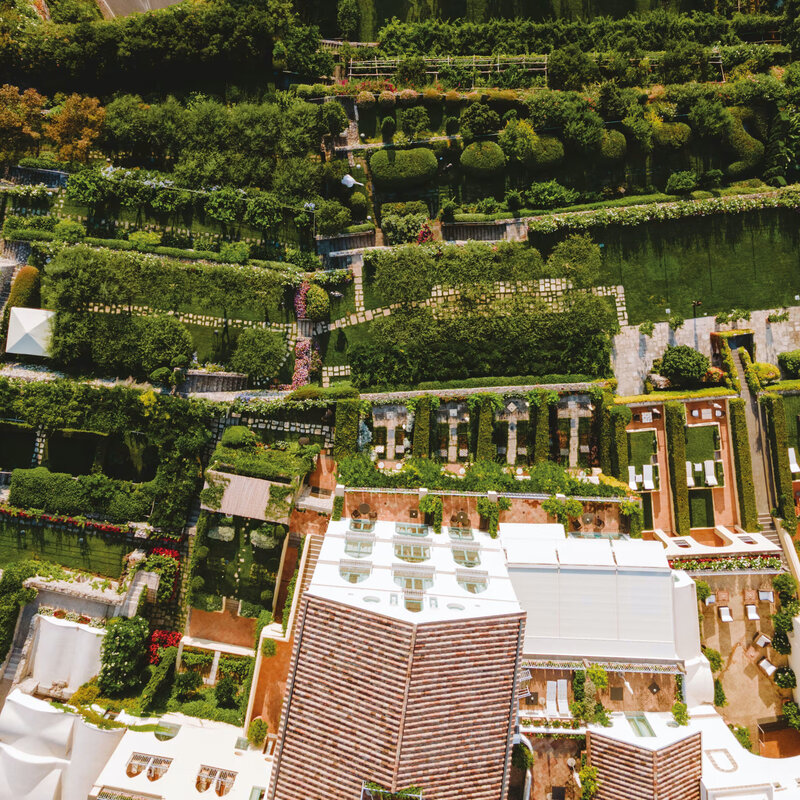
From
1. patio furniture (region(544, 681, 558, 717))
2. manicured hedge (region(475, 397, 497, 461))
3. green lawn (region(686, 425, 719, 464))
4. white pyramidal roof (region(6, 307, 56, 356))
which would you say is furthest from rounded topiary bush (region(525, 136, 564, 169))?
white pyramidal roof (region(6, 307, 56, 356))

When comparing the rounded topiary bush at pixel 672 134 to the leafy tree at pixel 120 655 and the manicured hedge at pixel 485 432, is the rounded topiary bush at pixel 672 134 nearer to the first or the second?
the manicured hedge at pixel 485 432

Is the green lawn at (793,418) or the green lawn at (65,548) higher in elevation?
the green lawn at (793,418)

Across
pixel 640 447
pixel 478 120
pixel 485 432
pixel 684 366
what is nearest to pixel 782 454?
pixel 684 366

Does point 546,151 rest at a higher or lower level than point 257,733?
higher

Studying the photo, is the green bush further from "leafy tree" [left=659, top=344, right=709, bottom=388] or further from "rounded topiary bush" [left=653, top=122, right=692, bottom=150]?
"rounded topiary bush" [left=653, top=122, right=692, bottom=150]

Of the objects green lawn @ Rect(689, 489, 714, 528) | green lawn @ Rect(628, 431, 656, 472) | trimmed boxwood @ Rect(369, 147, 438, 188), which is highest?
trimmed boxwood @ Rect(369, 147, 438, 188)

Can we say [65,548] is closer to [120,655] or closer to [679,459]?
[120,655]

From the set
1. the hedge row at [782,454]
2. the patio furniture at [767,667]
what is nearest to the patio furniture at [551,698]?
the patio furniture at [767,667]
